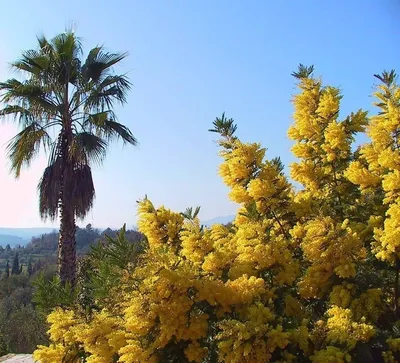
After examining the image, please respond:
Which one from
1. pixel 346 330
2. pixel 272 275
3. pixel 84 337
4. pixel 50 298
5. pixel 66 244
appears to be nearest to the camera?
pixel 346 330

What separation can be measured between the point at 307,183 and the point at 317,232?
1.84 m

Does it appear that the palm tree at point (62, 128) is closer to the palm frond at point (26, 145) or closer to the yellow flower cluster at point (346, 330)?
the palm frond at point (26, 145)

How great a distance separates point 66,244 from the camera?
9875 mm

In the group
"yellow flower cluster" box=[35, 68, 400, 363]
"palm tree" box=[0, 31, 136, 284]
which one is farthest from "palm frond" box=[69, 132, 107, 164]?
"yellow flower cluster" box=[35, 68, 400, 363]

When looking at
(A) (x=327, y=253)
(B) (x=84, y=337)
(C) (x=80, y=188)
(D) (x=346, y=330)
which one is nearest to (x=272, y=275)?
(A) (x=327, y=253)

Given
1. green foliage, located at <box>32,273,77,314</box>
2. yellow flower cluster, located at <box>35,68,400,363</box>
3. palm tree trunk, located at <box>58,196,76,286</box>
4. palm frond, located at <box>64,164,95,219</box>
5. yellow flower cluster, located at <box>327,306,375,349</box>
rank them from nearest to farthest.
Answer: yellow flower cluster, located at <box>327,306,375,349</box>
yellow flower cluster, located at <box>35,68,400,363</box>
green foliage, located at <box>32,273,77,314</box>
palm tree trunk, located at <box>58,196,76,286</box>
palm frond, located at <box>64,164,95,219</box>

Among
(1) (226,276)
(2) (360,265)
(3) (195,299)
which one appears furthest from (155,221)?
(2) (360,265)

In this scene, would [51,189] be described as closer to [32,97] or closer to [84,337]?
[32,97]

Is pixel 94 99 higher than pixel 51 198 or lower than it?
higher

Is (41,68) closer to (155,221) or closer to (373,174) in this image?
(155,221)

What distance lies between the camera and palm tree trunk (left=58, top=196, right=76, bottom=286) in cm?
977

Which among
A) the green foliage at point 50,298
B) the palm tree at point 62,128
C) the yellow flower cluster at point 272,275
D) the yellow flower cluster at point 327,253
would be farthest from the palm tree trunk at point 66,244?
the yellow flower cluster at point 327,253

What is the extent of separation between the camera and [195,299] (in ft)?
12.4

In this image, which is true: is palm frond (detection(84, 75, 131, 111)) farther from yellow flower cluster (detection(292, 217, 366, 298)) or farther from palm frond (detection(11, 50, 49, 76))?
yellow flower cluster (detection(292, 217, 366, 298))
